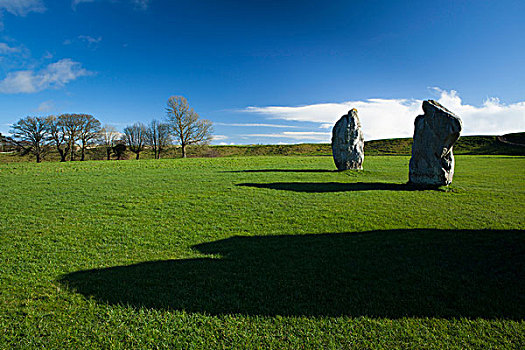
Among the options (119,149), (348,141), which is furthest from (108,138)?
(348,141)

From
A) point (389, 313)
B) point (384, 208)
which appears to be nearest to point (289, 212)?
point (384, 208)

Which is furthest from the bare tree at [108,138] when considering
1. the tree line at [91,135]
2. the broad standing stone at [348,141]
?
the broad standing stone at [348,141]

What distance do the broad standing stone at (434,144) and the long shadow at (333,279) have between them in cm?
763

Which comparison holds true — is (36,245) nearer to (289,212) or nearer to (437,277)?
(289,212)

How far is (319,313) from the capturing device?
152 inches

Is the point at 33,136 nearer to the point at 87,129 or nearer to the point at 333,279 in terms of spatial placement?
the point at 87,129

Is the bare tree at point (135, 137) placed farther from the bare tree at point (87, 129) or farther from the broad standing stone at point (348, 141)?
the broad standing stone at point (348, 141)

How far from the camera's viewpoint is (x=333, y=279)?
479 centimetres

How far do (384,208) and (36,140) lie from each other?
5862 cm

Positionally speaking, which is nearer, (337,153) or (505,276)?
(505,276)

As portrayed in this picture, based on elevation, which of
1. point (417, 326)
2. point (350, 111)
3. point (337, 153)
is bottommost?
point (417, 326)

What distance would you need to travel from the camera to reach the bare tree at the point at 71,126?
49438 millimetres

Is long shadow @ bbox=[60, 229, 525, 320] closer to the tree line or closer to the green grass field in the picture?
the green grass field

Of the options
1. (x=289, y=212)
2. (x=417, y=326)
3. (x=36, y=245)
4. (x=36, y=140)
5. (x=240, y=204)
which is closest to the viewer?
(x=417, y=326)
